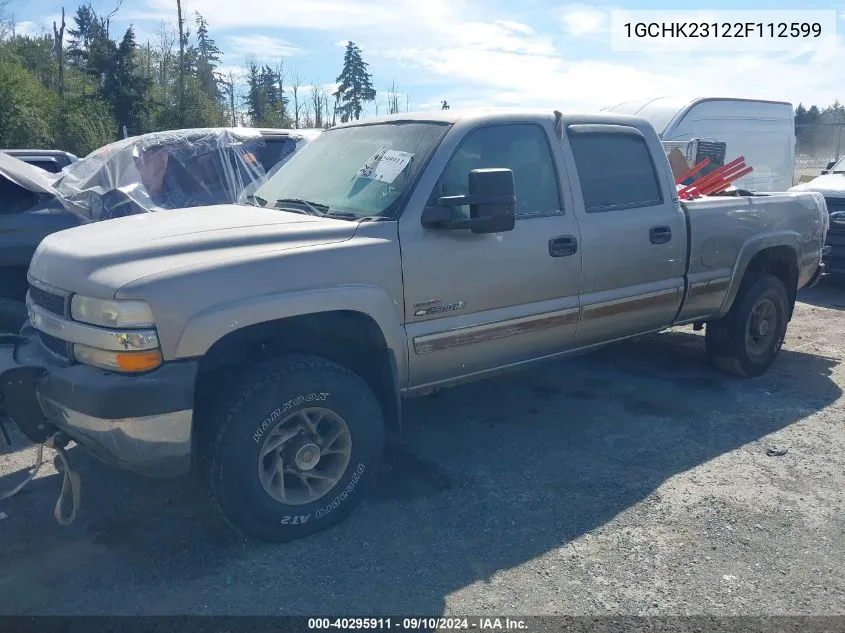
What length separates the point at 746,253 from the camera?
533cm

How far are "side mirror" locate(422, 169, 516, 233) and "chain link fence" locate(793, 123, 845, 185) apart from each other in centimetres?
2017

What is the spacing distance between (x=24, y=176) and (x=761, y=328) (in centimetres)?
605

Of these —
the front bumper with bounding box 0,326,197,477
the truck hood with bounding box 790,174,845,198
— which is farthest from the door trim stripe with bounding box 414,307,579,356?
the truck hood with bounding box 790,174,845,198

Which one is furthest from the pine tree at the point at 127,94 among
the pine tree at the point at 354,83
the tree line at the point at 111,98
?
the pine tree at the point at 354,83

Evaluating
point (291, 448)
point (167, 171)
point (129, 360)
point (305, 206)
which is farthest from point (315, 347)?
point (167, 171)

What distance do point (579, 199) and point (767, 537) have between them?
2089 millimetres

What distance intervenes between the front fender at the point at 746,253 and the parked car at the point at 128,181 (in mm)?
3746

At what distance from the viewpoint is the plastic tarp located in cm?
677

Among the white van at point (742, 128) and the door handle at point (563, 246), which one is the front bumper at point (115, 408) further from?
the white van at point (742, 128)

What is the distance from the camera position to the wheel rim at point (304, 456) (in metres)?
3.29

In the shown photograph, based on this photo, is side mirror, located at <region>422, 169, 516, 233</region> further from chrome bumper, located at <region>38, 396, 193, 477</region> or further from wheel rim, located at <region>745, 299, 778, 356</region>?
wheel rim, located at <region>745, 299, 778, 356</region>

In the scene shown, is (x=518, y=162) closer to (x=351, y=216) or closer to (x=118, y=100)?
(x=351, y=216)

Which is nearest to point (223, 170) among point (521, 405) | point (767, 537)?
point (521, 405)

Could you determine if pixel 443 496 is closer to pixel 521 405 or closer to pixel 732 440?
pixel 521 405
